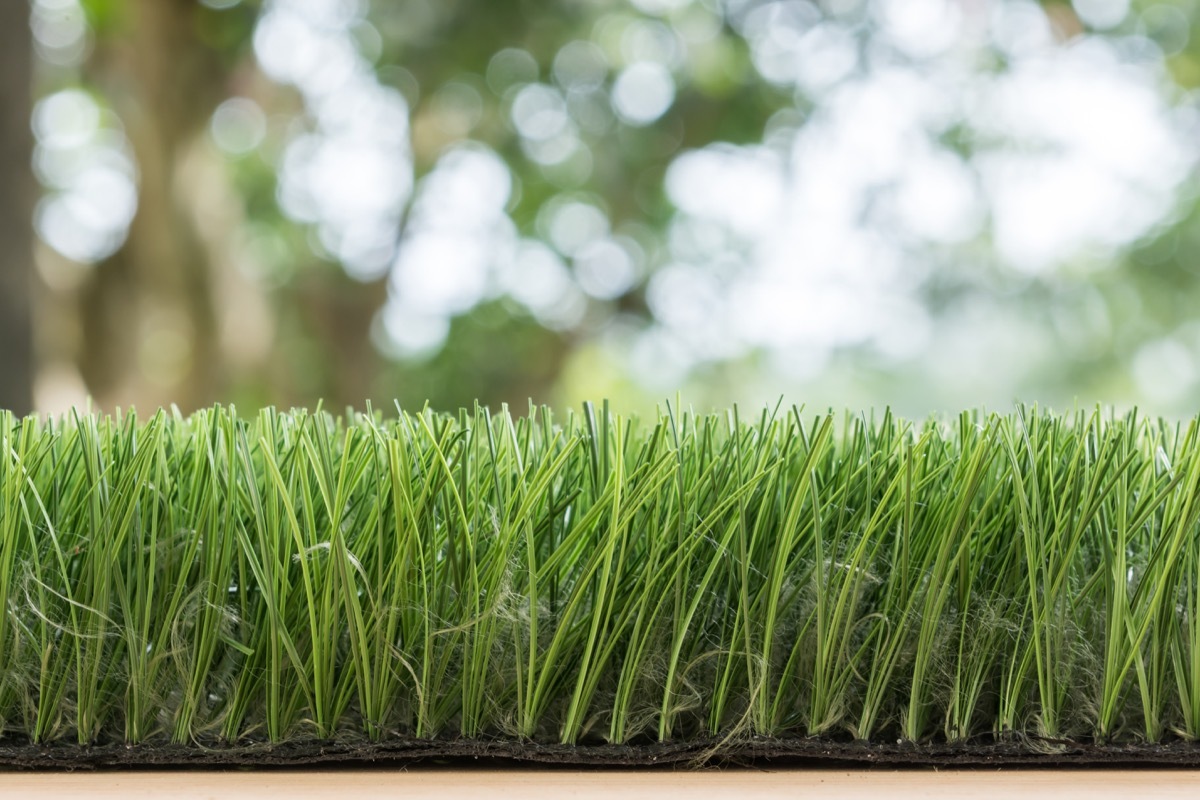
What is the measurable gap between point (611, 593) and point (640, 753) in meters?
0.09

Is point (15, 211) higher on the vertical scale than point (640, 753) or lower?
higher

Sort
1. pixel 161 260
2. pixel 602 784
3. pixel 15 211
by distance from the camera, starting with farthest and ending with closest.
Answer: pixel 161 260, pixel 15 211, pixel 602 784

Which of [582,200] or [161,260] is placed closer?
[161,260]

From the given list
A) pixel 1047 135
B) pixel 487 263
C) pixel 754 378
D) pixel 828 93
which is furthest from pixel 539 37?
pixel 754 378

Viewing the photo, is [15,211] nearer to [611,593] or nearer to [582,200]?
[611,593]

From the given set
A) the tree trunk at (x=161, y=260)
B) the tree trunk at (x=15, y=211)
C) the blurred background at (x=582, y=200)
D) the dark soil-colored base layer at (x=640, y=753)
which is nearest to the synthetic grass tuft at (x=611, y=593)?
the dark soil-colored base layer at (x=640, y=753)

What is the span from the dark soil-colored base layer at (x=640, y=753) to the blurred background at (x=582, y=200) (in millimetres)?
2052

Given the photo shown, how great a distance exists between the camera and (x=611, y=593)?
0.50m

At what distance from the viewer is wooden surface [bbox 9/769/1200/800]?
46 cm

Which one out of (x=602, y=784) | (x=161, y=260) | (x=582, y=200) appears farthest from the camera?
(x=582, y=200)

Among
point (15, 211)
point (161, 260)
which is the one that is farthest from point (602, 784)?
point (161, 260)

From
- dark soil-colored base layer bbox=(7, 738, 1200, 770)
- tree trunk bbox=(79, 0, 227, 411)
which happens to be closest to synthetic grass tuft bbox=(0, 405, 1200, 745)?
dark soil-colored base layer bbox=(7, 738, 1200, 770)

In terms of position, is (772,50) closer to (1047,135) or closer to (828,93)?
(828,93)

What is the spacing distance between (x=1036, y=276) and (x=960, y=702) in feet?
17.6
